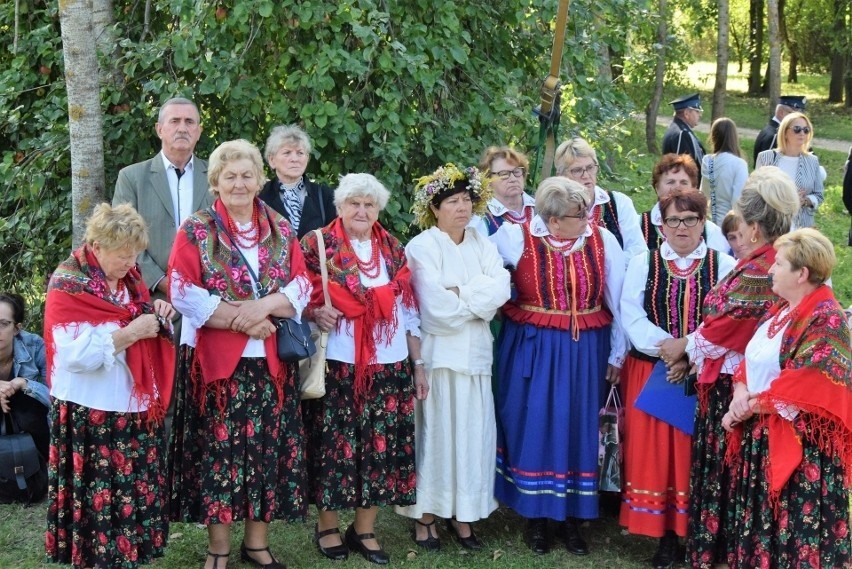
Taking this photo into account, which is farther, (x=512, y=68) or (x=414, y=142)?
(x=512, y=68)

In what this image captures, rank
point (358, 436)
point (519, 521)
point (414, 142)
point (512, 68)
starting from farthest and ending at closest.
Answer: point (512, 68) → point (414, 142) → point (519, 521) → point (358, 436)

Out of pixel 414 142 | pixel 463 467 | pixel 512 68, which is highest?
pixel 512 68

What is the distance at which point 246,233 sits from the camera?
14.3ft

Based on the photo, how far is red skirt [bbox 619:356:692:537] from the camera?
15.2 ft

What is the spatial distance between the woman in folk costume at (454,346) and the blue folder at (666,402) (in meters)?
0.74

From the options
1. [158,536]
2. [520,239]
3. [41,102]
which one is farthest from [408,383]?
[41,102]

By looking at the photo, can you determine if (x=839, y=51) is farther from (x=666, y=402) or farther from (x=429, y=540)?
(x=429, y=540)

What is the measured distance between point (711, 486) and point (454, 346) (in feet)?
4.33

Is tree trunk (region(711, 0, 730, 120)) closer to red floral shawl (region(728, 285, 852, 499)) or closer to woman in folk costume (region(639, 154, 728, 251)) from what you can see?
woman in folk costume (region(639, 154, 728, 251))

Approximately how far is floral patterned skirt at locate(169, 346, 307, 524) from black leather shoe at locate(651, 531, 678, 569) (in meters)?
1.68

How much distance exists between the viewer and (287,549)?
16.0 ft

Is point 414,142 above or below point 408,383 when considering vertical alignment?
above

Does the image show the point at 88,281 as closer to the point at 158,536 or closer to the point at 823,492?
the point at 158,536

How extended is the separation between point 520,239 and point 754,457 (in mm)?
1501
